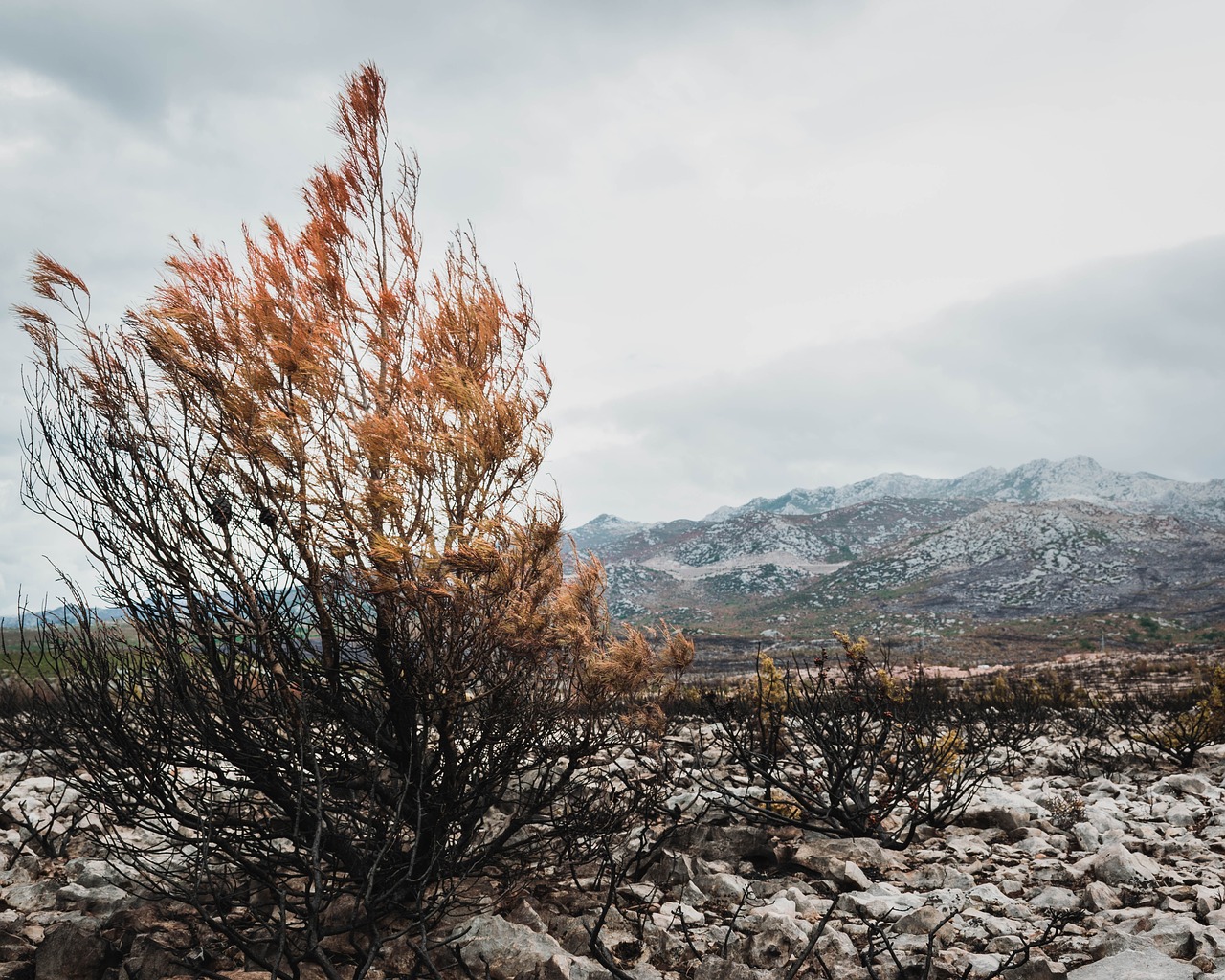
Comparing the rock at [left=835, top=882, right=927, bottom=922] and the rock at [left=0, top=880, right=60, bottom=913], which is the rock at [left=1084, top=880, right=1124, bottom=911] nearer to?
the rock at [left=835, top=882, right=927, bottom=922]

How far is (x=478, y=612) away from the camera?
4.09 meters

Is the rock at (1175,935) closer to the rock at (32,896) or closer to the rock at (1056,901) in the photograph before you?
the rock at (1056,901)

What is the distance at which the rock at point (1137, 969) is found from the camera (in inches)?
113

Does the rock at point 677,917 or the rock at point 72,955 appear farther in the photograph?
the rock at point 677,917

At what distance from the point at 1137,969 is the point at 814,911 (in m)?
1.66

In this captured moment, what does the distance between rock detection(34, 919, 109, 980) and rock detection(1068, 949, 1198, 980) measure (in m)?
4.80

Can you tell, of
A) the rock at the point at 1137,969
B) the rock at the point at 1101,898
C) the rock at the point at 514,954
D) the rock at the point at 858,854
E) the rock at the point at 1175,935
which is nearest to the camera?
the rock at the point at 1137,969

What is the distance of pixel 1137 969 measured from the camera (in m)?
2.96

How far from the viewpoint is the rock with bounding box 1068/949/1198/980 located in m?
2.86

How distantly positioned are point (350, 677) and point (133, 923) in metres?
1.93

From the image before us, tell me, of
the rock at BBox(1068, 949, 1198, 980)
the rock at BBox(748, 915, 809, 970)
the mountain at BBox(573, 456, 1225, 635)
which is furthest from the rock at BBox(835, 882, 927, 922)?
the mountain at BBox(573, 456, 1225, 635)

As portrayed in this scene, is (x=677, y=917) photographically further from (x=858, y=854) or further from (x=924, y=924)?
(x=858, y=854)

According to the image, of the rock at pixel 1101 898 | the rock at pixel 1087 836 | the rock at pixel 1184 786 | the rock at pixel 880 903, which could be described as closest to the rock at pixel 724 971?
the rock at pixel 880 903

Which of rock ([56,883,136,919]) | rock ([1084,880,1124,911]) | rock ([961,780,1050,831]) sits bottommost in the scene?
rock ([961,780,1050,831])
